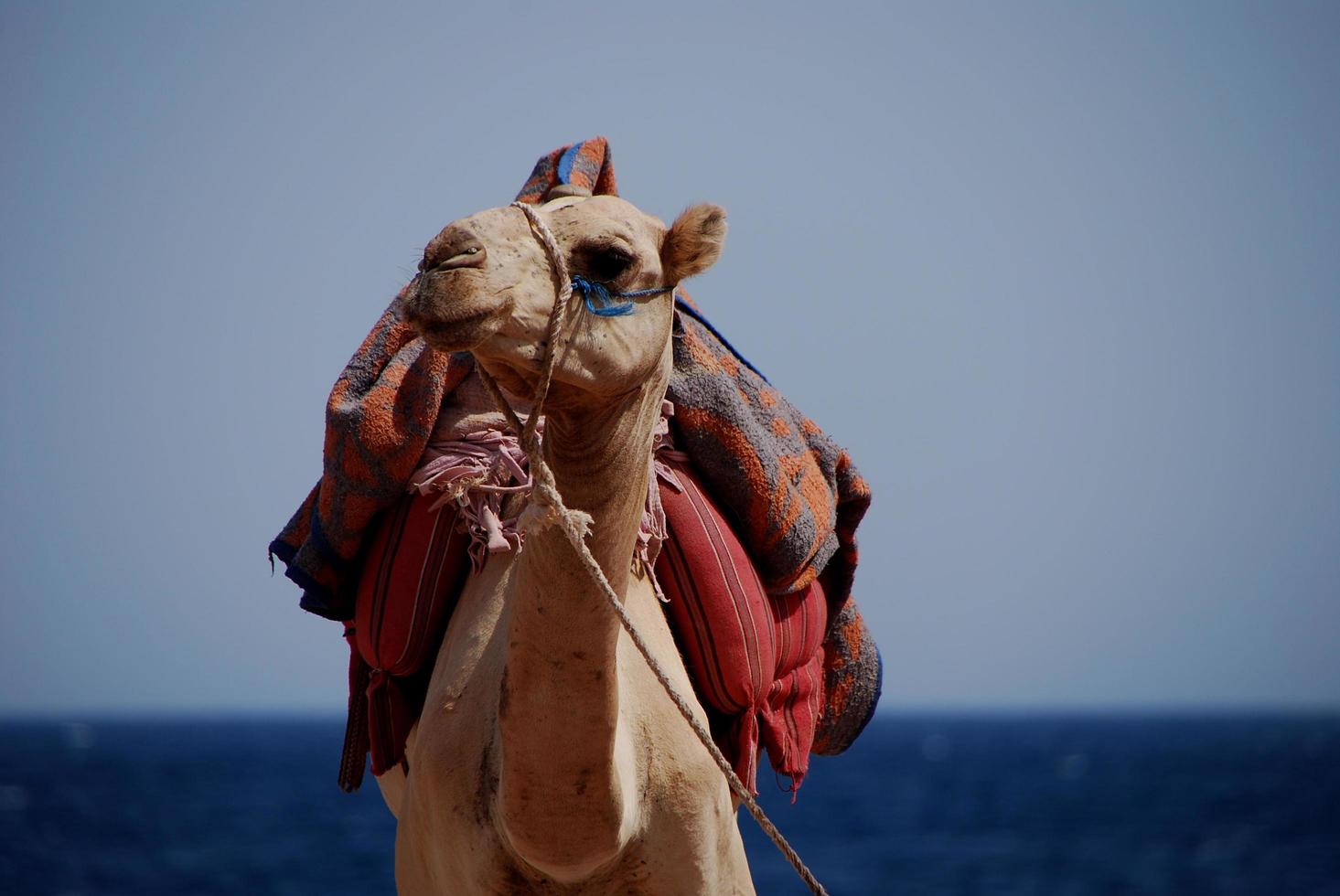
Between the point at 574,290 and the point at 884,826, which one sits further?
the point at 884,826

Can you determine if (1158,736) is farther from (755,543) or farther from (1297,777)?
(755,543)

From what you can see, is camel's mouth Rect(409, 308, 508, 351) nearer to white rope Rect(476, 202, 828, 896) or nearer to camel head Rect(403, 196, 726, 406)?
camel head Rect(403, 196, 726, 406)

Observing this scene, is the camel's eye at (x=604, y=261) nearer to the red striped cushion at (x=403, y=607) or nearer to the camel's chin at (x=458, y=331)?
the camel's chin at (x=458, y=331)

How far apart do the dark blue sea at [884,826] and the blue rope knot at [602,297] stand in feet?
60.2

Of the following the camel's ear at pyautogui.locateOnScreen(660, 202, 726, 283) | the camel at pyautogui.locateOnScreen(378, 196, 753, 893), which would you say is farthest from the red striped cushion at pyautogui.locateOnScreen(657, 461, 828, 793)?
the camel's ear at pyautogui.locateOnScreen(660, 202, 726, 283)

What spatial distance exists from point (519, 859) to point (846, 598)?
2006mm

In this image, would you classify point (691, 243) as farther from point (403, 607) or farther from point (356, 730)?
point (356, 730)

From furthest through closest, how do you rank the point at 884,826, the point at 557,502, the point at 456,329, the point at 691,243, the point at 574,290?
the point at 884,826, the point at 691,243, the point at 557,502, the point at 574,290, the point at 456,329

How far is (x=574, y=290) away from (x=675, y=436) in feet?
5.17

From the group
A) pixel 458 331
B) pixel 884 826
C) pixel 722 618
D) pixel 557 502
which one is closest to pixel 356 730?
pixel 722 618

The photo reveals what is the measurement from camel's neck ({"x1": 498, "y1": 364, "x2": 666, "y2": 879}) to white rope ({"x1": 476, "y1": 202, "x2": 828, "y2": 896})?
0.04 metres

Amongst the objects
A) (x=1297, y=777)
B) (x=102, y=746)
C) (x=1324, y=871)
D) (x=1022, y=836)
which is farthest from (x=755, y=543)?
(x=102, y=746)

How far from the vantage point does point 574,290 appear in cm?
311

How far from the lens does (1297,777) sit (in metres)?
68.2
